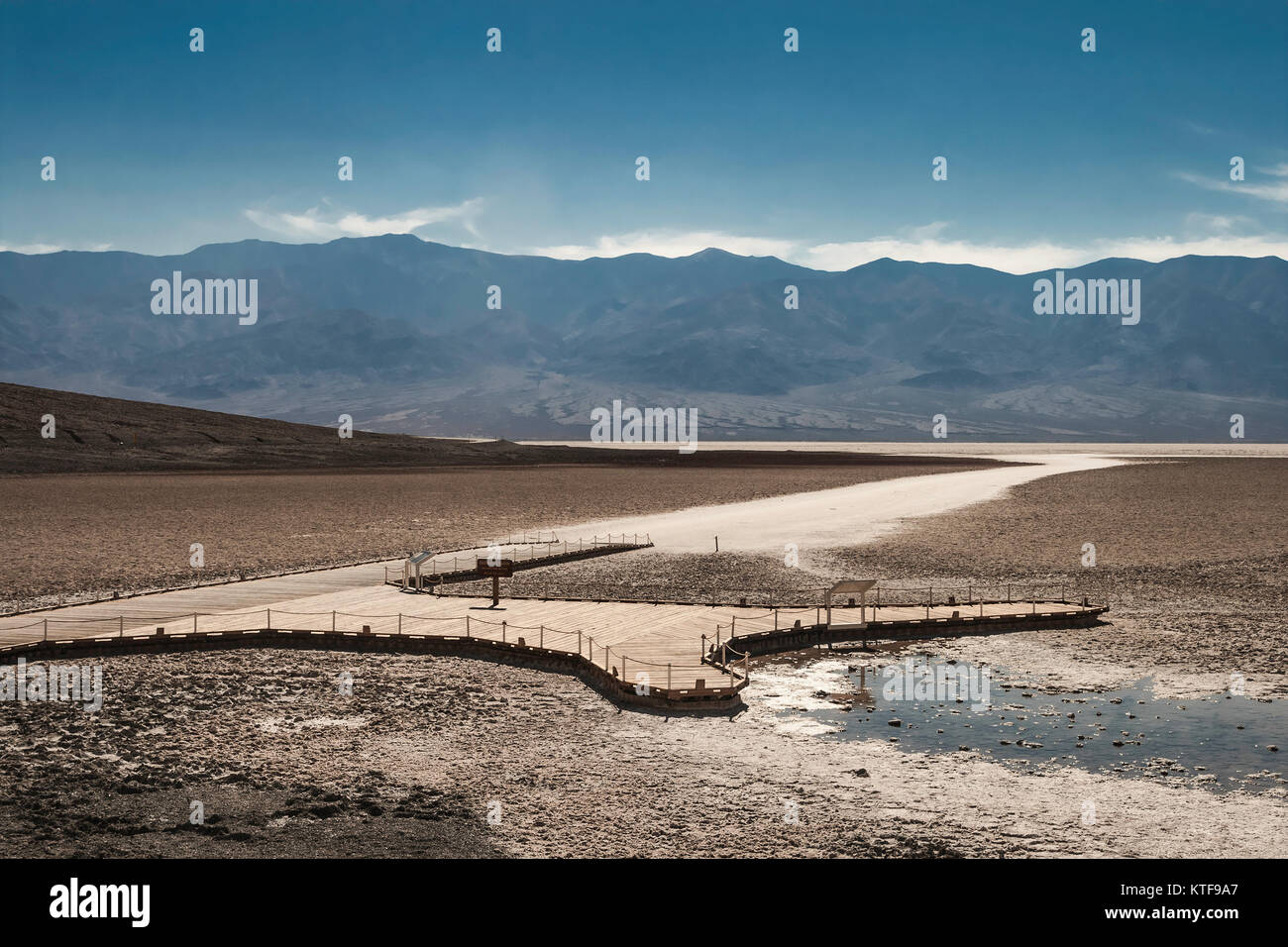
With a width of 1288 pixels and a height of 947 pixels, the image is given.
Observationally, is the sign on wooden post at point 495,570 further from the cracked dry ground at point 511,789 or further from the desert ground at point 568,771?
the cracked dry ground at point 511,789

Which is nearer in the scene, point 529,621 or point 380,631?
point 380,631

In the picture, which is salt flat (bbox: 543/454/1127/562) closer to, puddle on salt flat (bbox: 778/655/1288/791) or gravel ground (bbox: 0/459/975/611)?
gravel ground (bbox: 0/459/975/611)

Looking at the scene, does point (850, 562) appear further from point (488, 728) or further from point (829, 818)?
point (829, 818)

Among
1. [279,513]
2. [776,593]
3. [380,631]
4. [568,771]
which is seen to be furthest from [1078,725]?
[279,513]

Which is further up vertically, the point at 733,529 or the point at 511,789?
the point at 733,529

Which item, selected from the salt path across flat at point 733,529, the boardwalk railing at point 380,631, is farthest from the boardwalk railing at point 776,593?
the boardwalk railing at point 380,631

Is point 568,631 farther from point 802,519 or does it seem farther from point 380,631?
point 802,519
